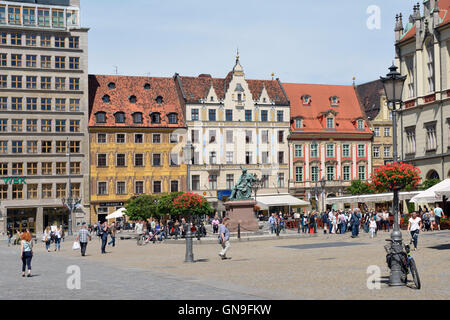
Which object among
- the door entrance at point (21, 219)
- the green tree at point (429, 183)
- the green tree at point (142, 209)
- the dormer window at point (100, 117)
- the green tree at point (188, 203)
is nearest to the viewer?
the green tree at point (188, 203)

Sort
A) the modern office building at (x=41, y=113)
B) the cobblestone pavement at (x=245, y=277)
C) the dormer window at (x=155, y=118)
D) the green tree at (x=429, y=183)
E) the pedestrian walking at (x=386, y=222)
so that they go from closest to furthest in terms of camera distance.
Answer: the cobblestone pavement at (x=245, y=277), the pedestrian walking at (x=386, y=222), the green tree at (x=429, y=183), the modern office building at (x=41, y=113), the dormer window at (x=155, y=118)

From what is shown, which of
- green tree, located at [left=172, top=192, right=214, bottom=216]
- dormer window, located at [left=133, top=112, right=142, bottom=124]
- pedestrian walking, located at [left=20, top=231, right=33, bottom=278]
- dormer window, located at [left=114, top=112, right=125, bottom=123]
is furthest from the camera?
dormer window, located at [left=133, top=112, right=142, bottom=124]

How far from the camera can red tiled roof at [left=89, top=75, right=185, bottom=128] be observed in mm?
77562

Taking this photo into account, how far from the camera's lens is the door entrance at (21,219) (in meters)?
72.4

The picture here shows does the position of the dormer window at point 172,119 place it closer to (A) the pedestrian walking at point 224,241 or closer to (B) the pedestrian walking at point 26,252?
(A) the pedestrian walking at point 224,241

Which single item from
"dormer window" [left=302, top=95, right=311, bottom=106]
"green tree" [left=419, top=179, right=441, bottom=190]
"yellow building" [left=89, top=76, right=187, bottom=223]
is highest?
"dormer window" [left=302, top=95, right=311, bottom=106]

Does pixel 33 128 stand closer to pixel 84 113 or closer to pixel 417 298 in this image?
pixel 84 113

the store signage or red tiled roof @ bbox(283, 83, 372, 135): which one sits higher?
red tiled roof @ bbox(283, 83, 372, 135)

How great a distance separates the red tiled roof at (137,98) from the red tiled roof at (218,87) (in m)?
1.58

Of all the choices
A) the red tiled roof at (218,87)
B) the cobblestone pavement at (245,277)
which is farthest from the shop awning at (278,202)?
the cobblestone pavement at (245,277)

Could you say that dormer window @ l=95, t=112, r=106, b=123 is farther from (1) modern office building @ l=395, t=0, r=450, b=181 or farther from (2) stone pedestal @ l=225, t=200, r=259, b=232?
(2) stone pedestal @ l=225, t=200, r=259, b=232

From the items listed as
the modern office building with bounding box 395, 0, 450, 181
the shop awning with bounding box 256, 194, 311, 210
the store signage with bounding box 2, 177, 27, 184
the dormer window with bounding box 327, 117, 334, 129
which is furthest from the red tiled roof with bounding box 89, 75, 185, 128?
the modern office building with bounding box 395, 0, 450, 181

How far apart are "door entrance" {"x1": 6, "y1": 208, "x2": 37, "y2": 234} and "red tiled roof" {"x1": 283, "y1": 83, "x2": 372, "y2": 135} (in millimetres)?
30932

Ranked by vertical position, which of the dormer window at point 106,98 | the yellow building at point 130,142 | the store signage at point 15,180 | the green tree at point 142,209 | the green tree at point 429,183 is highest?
the dormer window at point 106,98
